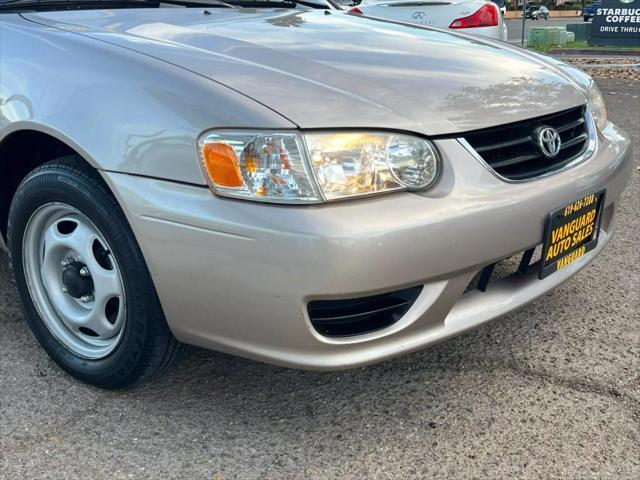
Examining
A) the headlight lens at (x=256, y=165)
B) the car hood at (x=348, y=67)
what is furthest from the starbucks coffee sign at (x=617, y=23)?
the headlight lens at (x=256, y=165)

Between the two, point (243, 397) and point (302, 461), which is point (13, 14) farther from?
point (302, 461)

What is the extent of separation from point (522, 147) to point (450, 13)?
571 centimetres

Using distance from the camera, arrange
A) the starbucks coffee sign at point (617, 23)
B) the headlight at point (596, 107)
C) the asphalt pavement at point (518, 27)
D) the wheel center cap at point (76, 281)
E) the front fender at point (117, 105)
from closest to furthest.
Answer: the front fender at point (117, 105) → the wheel center cap at point (76, 281) → the headlight at point (596, 107) → the starbucks coffee sign at point (617, 23) → the asphalt pavement at point (518, 27)

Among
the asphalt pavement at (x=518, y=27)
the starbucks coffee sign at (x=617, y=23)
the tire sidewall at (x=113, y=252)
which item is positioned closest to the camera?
the tire sidewall at (x=113, y=252)

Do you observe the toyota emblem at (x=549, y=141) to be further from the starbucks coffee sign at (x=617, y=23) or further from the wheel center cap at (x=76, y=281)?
the starbucks coffee sign at (x=617, y=23)

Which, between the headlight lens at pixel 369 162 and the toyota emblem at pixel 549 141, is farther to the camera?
the toyota emblem at pixel 549 141

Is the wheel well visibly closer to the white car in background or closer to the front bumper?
the front bumper

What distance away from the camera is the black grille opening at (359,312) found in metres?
1.86

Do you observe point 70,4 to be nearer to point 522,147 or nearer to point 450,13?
point 522,147

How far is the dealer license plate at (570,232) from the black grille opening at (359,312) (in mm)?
516

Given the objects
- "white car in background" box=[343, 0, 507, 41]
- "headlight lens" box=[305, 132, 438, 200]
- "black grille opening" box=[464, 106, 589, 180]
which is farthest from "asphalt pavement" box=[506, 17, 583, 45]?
"headlight lens" box=[305, 132, 438, 200]

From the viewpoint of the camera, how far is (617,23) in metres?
13.4

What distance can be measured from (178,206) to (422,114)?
72 cm

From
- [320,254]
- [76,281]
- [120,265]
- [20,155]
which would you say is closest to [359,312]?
[320,254]
